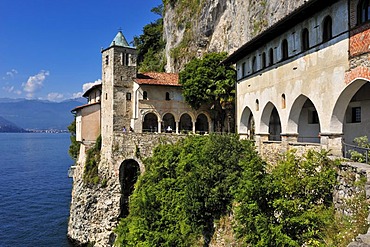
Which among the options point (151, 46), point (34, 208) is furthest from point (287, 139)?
point (151, 46)

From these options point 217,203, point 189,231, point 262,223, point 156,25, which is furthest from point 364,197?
point 156,25

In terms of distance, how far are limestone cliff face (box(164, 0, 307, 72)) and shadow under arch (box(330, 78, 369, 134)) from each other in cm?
1299

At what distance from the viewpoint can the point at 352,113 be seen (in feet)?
56.5

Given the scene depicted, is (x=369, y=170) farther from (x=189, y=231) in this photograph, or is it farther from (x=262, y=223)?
(x=189, y=231)

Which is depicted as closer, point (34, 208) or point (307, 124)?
point (307, 124)

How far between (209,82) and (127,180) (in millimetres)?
13437

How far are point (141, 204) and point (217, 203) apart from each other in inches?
307

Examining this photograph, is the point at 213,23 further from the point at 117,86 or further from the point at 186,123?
the point at 117,86

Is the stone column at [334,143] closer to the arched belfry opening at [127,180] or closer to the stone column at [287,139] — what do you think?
the stone column at [287,139]

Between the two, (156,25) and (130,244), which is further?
(156,25)

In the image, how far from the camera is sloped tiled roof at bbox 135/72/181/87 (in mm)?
34047

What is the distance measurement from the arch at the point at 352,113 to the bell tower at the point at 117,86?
22056mm

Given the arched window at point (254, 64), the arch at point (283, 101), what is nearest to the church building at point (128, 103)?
the arched window at point (254, 64)

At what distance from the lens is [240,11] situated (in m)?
35.0
